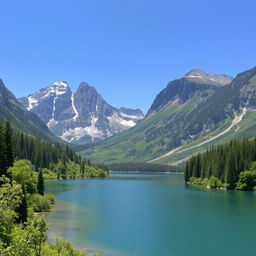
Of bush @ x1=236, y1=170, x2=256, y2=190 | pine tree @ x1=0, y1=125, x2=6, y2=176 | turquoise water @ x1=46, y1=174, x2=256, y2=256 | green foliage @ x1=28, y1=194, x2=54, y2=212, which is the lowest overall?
turquoise water @ x1=46, y1=174, x2=256, y2=256

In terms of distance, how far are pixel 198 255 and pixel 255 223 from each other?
35921 millimetres

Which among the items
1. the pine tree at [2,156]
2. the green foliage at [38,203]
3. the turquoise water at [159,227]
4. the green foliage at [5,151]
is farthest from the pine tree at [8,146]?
the turquoise water at [159,227]

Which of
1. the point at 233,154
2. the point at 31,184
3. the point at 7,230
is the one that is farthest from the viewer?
the point at 233,154

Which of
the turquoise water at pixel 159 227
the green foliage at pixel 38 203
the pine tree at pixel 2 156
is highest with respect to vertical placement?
the pine tree at pixel 2 156

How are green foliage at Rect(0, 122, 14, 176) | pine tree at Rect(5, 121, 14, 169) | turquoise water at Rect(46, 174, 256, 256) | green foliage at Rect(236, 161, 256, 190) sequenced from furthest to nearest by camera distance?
green foliage at Rect(236, 161, 256, 190)
pine tree at Rect(5, 121, 14, 169)
green foliage at Rect(0, 122, 14, 176)
turquoise water at Rect(46, 174, 256, 256)

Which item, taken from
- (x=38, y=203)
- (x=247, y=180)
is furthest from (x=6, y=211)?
(x=247, y=180)

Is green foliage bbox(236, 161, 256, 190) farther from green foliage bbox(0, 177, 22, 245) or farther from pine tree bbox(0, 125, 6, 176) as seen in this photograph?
green foliage bbox(0, 177, 22, 245)

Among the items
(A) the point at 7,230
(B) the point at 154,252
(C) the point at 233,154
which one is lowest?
(B) the point at 154,252

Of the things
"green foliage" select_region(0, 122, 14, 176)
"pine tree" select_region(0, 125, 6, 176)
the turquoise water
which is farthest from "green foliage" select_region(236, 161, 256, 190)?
"pine tree" select_region(0, 125, 6, 176)

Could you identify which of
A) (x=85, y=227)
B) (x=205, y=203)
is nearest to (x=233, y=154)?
(x=205, y=203)

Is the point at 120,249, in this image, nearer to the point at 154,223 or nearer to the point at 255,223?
the point at 154,223

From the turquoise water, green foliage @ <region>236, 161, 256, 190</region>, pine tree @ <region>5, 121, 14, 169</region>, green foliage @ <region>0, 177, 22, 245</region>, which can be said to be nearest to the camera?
green foliage @ <region>0, 177, 22, 245</region>

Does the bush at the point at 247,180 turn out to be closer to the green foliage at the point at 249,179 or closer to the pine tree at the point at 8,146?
the green foliage at the point at 249,179

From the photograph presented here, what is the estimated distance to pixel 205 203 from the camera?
130 meters
